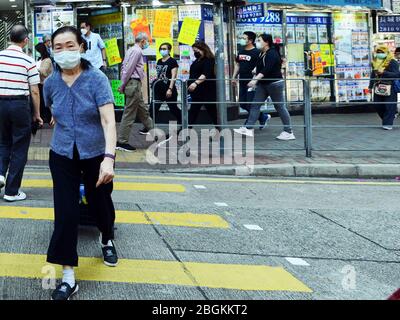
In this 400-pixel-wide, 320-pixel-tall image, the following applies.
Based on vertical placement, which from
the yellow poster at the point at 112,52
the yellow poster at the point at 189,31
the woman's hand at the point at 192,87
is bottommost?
the woman's hand at the point at 192,87

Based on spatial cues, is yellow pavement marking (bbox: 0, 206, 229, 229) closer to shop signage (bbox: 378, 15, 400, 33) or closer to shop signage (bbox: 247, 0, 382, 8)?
shop signage (bbox: 247, 0, 382, 8)

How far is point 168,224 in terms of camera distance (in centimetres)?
556

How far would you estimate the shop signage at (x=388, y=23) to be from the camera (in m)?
17.0

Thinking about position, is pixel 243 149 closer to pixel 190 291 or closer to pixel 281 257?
pixel 281 257

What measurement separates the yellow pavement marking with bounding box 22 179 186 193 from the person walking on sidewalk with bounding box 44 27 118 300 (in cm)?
301

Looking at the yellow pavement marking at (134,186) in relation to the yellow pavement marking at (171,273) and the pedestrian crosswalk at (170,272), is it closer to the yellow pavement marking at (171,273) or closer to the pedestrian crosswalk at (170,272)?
the pedestrian crosswalk at (170,272)

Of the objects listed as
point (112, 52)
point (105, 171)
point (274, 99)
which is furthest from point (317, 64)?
point (105, 171)

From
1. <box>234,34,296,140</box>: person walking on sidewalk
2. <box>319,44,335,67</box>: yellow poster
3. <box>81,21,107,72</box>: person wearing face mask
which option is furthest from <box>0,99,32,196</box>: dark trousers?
<box>319,44,335,67</box>: yellow poster

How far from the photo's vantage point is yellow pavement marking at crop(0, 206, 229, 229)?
18.4ft

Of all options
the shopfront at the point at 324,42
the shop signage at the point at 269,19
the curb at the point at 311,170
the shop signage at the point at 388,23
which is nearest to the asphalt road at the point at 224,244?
the curb at the point at 311,170

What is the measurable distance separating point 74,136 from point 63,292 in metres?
1.01

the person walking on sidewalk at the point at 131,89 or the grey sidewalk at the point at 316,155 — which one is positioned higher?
the person walking on sidewalk at the point at 131,89

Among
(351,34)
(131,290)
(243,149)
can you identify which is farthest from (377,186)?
(351,34)

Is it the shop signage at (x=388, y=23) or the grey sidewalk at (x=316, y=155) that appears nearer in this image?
the grey sidewalk at (x=316, y=155)
